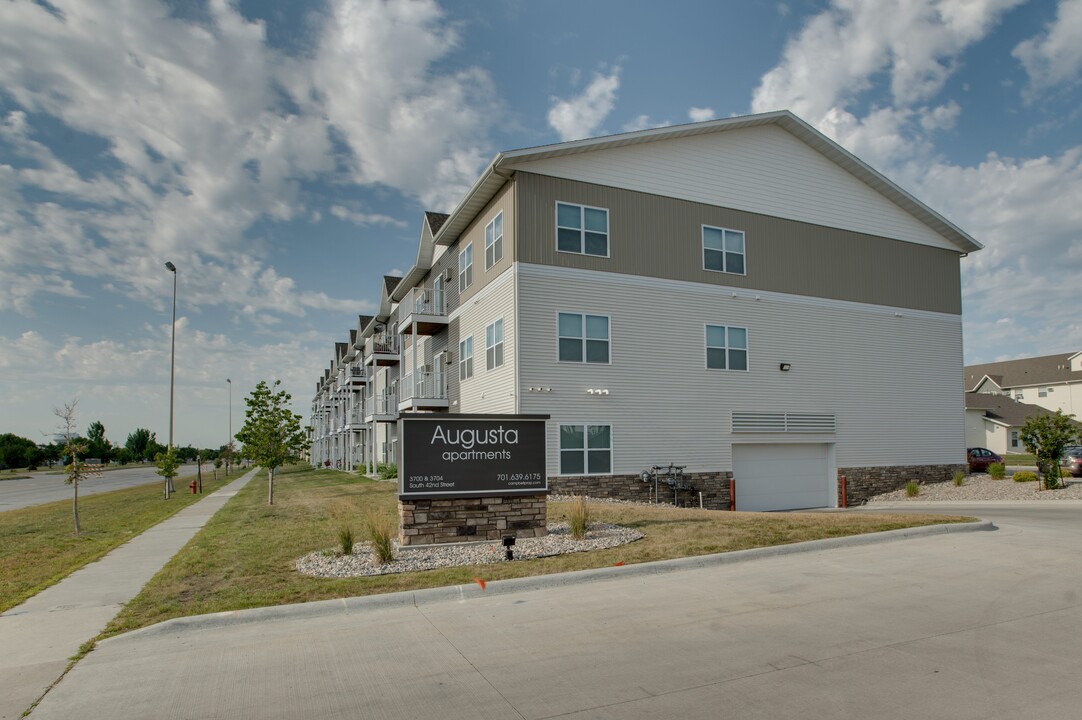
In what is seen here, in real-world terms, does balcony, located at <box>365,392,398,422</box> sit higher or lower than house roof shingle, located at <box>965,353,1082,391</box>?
lower

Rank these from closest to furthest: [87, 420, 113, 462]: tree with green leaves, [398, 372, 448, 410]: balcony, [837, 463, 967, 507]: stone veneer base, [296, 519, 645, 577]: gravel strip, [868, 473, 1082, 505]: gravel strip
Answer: [296, 519, 645, 577]: gravel strip
[868, 473, 1082, 505]: gravel strip
[837, 463, 967, 507]: stone veneer base
[398, 372, 448, 410]: balcony
[87, 420, 113, 462]: tree with green leaves

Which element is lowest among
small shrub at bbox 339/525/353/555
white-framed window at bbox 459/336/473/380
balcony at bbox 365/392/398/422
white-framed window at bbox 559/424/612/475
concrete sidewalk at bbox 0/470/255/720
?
concrete sidewalk at bbox 0/470/255/720

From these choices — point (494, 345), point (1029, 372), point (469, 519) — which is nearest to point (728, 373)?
point (494, 345)

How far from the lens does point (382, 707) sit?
5008mm

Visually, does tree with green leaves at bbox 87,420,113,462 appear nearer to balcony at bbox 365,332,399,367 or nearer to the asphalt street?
the asphalt street

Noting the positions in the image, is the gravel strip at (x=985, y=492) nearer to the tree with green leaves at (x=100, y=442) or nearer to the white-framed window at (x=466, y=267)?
the white-framed window at (x=466, y=267)

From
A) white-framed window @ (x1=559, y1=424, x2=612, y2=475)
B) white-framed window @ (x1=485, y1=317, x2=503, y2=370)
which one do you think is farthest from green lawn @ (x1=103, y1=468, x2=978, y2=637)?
white-framed window @ (x1=485, y1=317, x2=503, y2=370)

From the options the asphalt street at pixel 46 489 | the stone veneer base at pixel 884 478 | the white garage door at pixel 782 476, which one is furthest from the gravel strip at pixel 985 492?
the asphalt street at pixel 46 489

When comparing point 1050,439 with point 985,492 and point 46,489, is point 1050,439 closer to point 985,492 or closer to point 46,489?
point 985,492

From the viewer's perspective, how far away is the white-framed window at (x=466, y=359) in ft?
80.0

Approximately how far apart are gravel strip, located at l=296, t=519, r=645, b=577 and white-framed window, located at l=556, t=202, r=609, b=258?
11413 millimetres

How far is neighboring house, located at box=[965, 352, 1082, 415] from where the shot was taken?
6347cm

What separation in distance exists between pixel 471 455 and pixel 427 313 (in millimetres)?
17718

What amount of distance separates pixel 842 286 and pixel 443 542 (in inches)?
801
